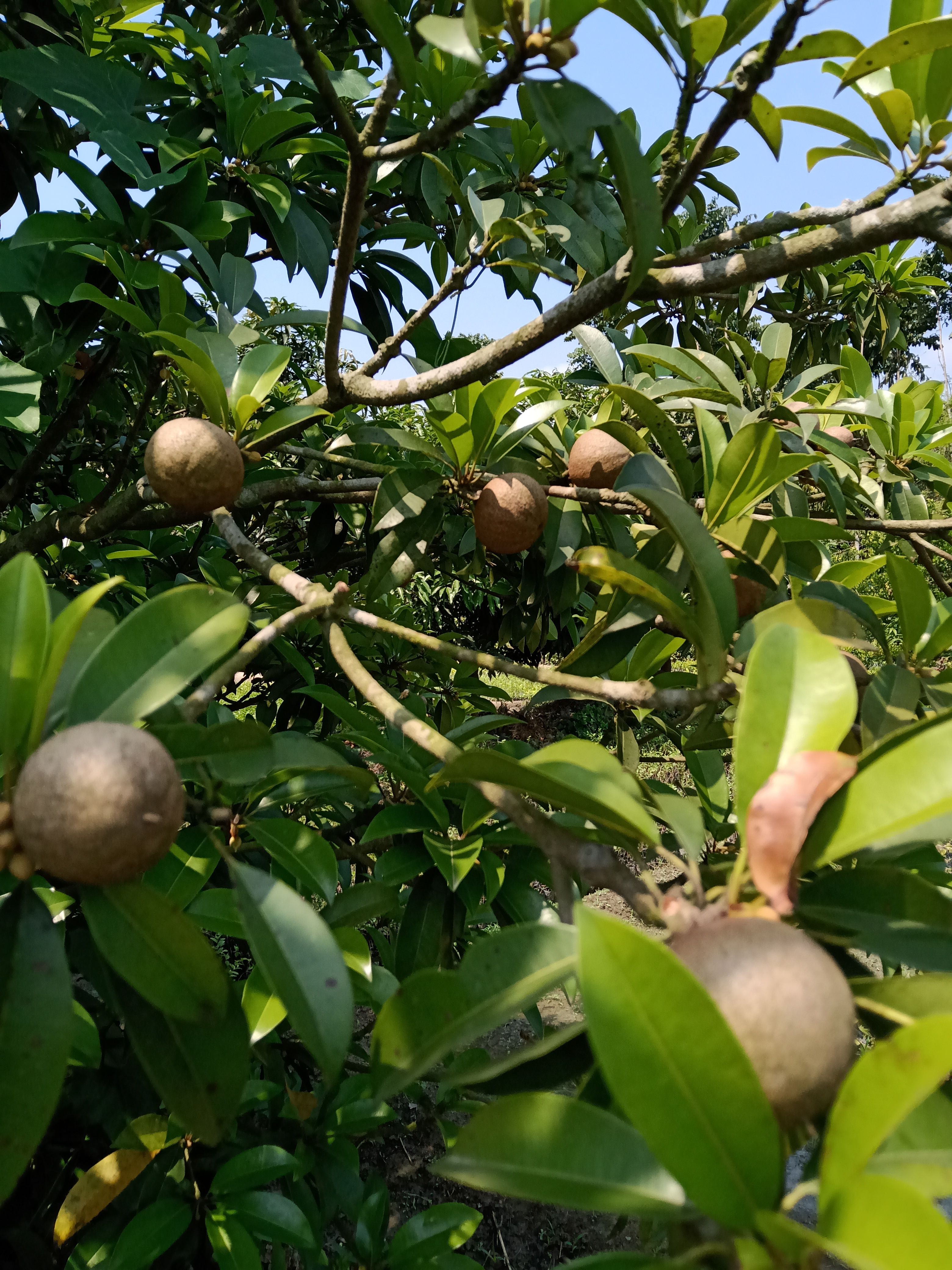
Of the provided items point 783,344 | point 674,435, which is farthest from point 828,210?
point 783,344

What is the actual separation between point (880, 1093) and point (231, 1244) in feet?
3.53

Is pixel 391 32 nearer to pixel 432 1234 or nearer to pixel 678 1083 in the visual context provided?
pixel 678 1083

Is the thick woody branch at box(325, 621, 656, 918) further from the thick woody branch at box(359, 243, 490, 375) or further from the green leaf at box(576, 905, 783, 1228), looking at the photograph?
the thick woody branch at box(359, 243, 490, 375)

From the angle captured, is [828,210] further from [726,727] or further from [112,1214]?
[112,1214]

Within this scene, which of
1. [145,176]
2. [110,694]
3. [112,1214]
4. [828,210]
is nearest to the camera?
[110,694]

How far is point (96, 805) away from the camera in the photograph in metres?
0.50

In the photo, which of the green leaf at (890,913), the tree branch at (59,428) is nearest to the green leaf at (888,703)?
the green leaf at (890,913)

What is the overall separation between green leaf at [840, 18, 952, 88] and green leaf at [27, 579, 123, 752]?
811mm

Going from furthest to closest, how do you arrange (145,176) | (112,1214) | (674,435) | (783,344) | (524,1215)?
1. (524,1215)
2. (783,344)
3. (145,176)
4. (112,1214)
5. (674,435)

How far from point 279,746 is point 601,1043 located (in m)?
0.36

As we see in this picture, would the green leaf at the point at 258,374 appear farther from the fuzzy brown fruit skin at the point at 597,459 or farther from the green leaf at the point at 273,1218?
the green leaf at the point at 273,1218

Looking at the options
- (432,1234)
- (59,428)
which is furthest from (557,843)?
(59,428)

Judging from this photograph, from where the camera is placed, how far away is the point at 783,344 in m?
1.80

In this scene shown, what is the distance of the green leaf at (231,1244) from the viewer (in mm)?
1091
